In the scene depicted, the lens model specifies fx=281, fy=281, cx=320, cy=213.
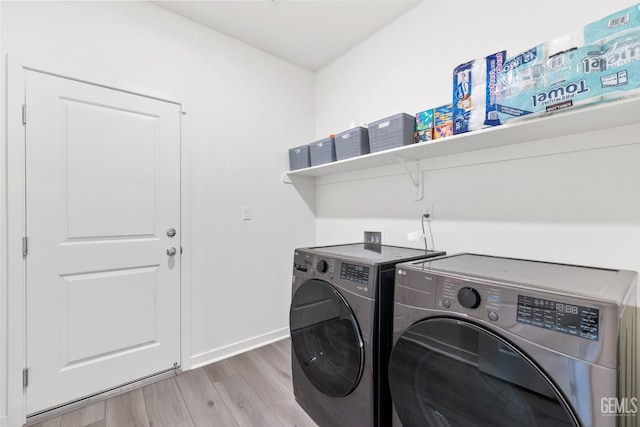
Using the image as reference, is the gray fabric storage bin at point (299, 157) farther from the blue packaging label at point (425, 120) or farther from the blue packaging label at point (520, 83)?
the blue packaging label at point (520, 83)

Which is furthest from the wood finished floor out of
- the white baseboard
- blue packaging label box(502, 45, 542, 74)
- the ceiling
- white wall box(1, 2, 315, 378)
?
the ceiling

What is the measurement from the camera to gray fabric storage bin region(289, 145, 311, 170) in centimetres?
237

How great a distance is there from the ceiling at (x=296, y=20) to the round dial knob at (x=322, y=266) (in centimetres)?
172

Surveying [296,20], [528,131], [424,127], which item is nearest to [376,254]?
[424,127]

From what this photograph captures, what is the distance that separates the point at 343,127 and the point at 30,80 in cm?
201

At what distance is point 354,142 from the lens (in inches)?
75.1

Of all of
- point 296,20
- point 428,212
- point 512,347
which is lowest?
point 512,347

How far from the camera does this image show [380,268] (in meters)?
1.19

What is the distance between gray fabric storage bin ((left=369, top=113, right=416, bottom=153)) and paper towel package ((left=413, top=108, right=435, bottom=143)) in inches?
1.1

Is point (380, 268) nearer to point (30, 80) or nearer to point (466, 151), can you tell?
point (466, 151)

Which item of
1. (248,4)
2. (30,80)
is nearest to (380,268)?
(248,4)

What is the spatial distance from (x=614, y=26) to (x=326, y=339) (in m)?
1.61

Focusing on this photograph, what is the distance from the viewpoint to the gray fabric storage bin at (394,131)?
1612 millimetres

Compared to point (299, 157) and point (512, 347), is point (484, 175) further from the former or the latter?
point (299, 157)
